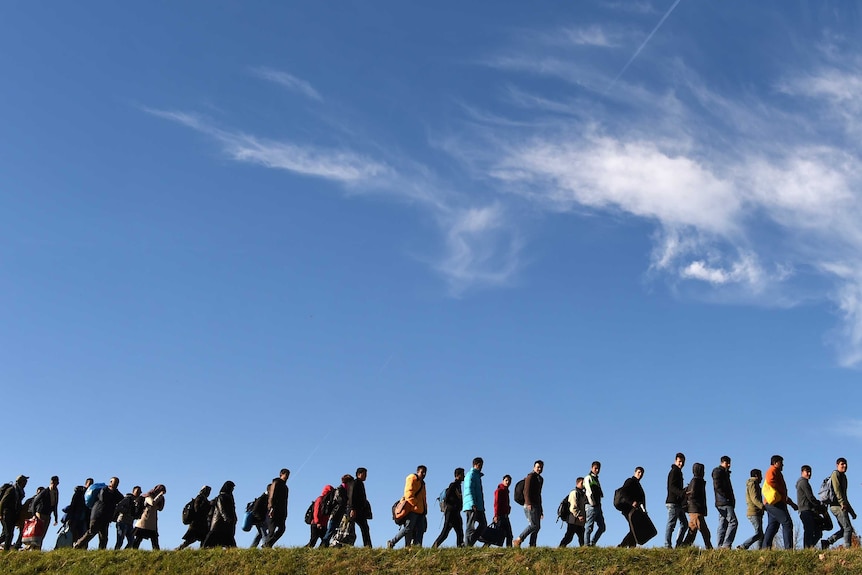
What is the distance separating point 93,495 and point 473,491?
9.73 m

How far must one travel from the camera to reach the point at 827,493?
63.3ft

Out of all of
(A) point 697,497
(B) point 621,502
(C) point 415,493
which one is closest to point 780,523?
(A) point 697,497

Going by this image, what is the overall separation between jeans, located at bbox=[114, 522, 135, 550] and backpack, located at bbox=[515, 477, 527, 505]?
9718mm

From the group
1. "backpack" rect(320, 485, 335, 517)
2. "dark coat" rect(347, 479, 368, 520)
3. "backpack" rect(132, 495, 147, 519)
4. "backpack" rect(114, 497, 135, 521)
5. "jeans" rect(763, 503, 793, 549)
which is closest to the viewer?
"jeans" rect(763, 503, 793, 549)

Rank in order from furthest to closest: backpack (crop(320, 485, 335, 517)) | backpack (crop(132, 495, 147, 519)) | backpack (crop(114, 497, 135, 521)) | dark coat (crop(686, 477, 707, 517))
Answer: backpack (crop(132, 495, 147, 519)) → backpack (crop(114, 497, 135, 521)) → backpack (crop(320, 485, 335, 517)) → dark coat (crop(686, 477, 707, 517))

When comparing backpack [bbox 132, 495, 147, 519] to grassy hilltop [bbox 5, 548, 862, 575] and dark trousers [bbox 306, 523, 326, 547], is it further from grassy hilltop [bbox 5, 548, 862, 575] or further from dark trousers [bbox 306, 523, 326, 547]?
dark trousers [bbox 306, 523, 326, 547]

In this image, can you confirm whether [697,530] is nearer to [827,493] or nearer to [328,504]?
[827,493]

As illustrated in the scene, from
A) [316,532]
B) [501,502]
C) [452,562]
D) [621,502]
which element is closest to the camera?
[452,562]

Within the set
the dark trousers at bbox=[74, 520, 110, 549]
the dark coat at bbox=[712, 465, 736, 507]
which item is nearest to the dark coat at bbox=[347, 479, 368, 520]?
the dark trousers at bbox=[74, 520, 110, 549]

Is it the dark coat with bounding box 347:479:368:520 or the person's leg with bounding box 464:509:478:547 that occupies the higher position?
the dark coat with bounding box 347:479:368:520

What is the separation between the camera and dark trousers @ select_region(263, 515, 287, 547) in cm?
2097

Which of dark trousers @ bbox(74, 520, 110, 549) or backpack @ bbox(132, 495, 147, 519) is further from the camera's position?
backpack @ bbox(132, 495, 147, 519)

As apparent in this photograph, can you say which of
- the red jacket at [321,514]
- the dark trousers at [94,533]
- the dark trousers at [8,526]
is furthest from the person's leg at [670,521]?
the dark trousers at [8,526]

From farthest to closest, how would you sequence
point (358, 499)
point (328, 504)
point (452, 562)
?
point (328, 504)
point (358, 499)
point (452, 562)
